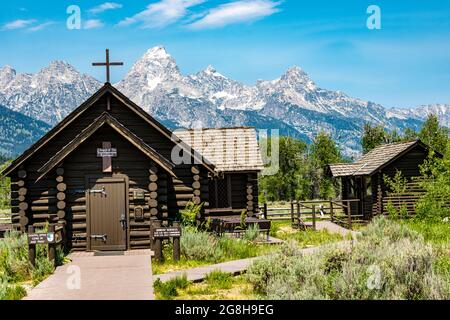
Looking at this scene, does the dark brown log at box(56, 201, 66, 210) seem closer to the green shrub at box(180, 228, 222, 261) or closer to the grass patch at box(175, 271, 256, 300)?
the green shrub at box(180, 228, 222, 261)

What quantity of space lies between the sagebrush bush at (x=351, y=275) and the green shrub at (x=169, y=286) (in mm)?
1465

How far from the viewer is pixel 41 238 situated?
14.4m

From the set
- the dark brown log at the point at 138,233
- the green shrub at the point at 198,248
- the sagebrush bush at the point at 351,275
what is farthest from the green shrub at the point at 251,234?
the sagebrush bush at the point at 351,275

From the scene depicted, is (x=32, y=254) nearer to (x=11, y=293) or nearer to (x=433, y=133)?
(x=11, y=293)

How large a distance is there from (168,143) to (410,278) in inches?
472

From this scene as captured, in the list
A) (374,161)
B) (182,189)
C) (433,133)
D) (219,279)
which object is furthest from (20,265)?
(433,133)

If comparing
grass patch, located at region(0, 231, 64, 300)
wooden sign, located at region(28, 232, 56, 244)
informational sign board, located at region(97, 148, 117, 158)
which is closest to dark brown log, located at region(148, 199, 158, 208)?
informational sign board, located at region(97, 148, 117, 158)

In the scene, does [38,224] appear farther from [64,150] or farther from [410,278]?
[410,278]

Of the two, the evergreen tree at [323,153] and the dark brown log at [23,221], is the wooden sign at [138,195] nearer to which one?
the dark brown log at [23,221]

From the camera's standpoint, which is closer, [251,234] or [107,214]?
[107,214]

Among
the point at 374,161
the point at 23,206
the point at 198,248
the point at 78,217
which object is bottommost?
the point at 198,248

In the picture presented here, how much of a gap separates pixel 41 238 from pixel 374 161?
2258 centimetres
